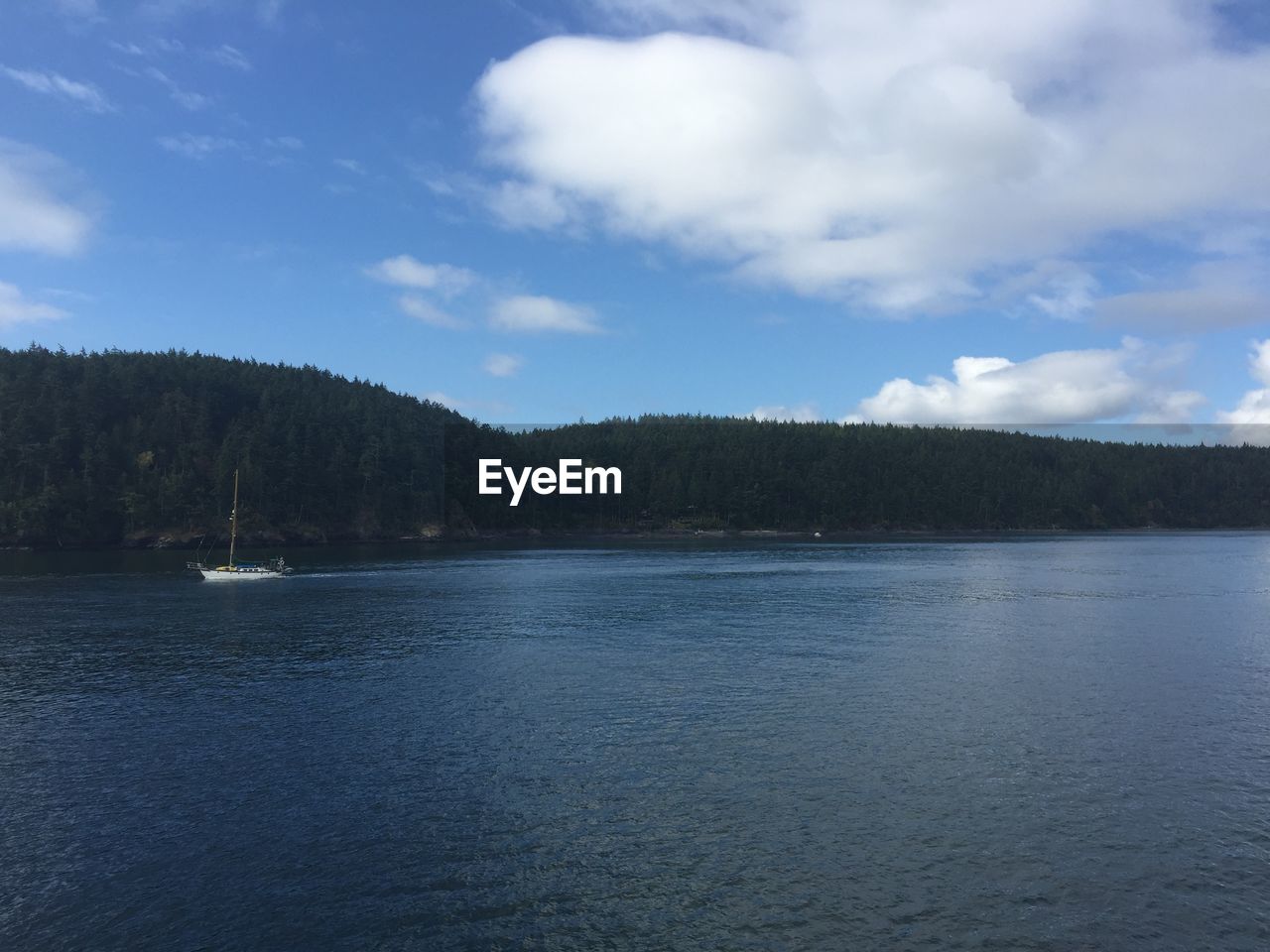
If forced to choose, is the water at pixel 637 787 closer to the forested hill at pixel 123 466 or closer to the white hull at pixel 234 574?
the white hull at pixel 234 574

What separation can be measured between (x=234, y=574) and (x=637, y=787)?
101651 mm

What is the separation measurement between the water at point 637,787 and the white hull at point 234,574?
45.3m

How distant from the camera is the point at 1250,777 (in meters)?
30.2

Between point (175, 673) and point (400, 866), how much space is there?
113 ft

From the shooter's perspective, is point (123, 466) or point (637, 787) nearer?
point (637, 787)

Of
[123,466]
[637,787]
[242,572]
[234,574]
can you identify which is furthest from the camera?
[123,466]

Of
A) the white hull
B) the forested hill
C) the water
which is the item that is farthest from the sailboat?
the forested hill

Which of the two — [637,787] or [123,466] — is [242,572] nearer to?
[123,466]

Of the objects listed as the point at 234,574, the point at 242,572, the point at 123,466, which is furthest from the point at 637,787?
the point at 123,466

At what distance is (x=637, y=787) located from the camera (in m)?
28.8

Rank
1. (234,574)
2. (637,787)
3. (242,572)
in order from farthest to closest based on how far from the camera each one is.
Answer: (242,572), (234,574), (637,787)

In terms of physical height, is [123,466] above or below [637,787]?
above

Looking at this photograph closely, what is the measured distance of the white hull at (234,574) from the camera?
11225cm

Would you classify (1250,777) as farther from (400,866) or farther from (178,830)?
(178,830)
